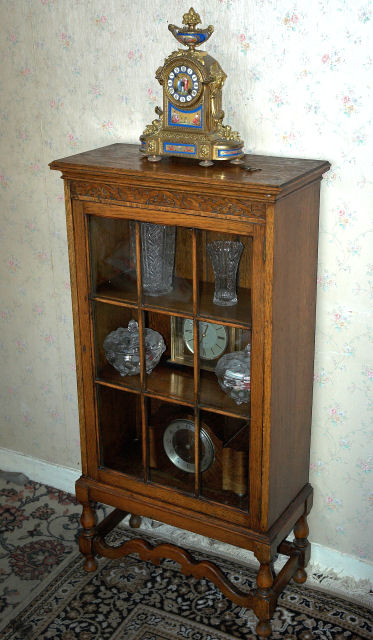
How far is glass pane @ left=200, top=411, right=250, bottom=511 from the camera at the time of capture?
79.0 inches

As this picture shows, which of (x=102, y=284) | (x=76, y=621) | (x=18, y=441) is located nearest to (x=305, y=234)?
(x=102, y=284)

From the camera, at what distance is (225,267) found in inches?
74.7

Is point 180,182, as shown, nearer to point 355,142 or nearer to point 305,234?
point 305,234

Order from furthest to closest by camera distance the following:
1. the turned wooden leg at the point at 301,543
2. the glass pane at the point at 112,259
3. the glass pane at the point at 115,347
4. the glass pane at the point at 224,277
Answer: the turned wooden leg at the point at 301,543 → the glass pane at the point at 115,347 → the glass pane at the point at 112,259 → the glass pane at the point at 224,277

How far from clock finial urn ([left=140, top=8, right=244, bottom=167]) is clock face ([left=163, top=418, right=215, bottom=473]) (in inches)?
29.1

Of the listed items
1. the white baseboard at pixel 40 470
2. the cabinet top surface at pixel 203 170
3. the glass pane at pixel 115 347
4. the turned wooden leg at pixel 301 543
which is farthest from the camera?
the white baseboard at pixel 40 470

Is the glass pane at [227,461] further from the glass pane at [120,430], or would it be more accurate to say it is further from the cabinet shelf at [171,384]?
the glass pane at [120,430]

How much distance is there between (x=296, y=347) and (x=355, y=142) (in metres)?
A: 0.57

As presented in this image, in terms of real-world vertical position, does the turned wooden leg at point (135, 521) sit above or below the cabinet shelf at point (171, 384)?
below

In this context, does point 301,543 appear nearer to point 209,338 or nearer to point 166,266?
point 209,338

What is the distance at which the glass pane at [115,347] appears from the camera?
2109 mm

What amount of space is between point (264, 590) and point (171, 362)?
2.31 ft

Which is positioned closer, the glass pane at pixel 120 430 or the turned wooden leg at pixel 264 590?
the turned wooden leg at pixel 264 590

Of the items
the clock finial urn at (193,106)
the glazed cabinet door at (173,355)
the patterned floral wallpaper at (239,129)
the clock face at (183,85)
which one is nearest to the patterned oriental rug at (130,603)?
the patterned floral wallpaper at (239,129)
